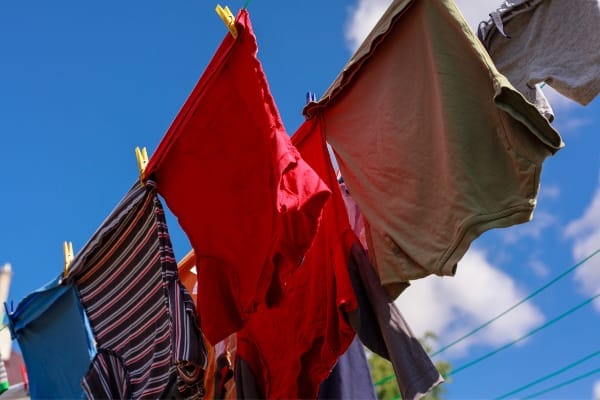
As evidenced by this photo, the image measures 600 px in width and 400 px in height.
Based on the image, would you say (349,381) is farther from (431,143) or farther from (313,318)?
(431,143)

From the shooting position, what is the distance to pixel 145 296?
240 cm

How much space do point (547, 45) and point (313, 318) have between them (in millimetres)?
919

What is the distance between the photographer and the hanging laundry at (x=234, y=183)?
173cm

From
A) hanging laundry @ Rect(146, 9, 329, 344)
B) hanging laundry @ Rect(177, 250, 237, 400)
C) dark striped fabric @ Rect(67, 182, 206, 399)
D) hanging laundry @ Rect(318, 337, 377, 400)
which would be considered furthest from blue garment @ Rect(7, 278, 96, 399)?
hanging laundry @ Rect(318, 337, 377, 400)

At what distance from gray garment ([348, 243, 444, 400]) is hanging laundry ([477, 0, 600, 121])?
588 mm

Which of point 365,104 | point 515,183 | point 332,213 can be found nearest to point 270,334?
point 332,213

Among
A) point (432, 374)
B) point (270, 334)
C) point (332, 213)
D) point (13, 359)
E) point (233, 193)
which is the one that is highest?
point (13, 359)

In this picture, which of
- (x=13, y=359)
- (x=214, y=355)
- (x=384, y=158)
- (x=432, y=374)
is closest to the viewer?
(x=432, y=374)

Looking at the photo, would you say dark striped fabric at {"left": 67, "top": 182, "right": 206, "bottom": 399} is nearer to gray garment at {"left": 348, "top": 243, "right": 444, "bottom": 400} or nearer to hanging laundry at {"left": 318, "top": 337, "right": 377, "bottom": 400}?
hanging laundry at {"left": 318, "top": 337, "right": 377, "bottom": 400}

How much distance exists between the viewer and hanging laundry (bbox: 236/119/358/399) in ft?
6.05

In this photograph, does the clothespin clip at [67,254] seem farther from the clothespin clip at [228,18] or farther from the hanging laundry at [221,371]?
the clothespin clip at [228,18]

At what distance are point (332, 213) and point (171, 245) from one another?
0.60 m

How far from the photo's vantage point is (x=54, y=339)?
2.74 m

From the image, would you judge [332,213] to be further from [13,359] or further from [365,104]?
[13,359]
